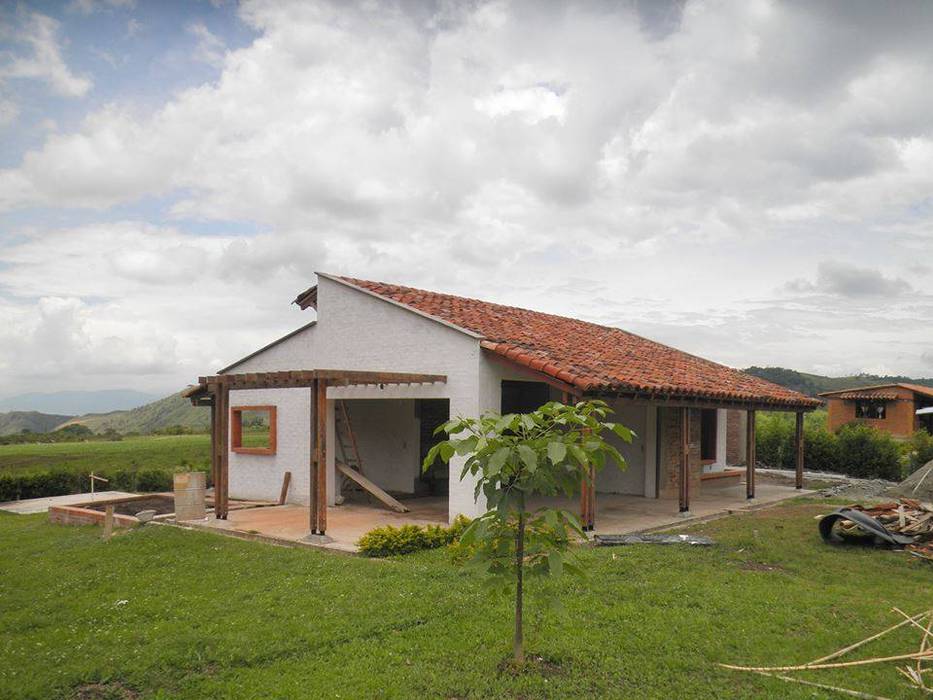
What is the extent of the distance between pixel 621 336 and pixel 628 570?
11574 mm

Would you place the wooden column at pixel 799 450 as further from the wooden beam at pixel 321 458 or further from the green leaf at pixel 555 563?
the green leaf at pixel 555 563

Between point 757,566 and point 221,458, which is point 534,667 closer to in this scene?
point 757,566

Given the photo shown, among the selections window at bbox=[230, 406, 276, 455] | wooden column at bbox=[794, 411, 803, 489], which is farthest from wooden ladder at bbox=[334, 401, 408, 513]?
wooden column at bbox=[794, 411, 803, 489]

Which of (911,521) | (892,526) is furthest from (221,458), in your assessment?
(911,521)

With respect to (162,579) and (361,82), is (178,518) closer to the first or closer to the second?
(162,579)

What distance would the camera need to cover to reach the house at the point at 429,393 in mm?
10898

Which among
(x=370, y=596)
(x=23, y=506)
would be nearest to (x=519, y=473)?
(x=370, y=596)

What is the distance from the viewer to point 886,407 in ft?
114

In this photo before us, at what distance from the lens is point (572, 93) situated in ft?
42.0

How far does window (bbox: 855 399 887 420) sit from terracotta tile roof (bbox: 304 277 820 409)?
20.4 meters

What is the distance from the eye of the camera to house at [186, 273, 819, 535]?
10.9m

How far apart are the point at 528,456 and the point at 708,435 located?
1559 cm

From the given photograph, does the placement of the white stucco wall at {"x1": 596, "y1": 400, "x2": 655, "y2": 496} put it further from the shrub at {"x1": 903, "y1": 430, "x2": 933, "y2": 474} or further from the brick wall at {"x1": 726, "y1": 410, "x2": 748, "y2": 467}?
the shrub at {"x1": 903, "y1": 430, "x2": 933, "y2": 474}

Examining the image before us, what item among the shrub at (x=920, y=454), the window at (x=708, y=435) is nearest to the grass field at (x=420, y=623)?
the window at (x=708, y=435)
